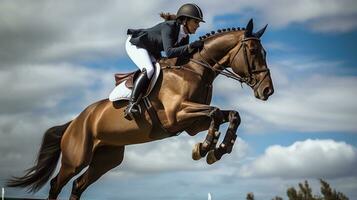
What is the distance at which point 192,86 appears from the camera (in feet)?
25.3

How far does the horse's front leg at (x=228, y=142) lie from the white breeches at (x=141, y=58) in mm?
1382

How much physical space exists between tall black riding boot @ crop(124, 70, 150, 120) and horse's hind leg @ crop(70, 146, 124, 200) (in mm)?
1565

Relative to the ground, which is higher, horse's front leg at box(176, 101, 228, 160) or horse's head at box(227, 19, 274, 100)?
horse's head at box(227, 19, 274, 100)

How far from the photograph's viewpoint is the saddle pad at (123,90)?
8008 mm

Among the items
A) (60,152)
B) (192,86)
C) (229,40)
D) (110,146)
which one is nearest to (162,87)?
(192,86)

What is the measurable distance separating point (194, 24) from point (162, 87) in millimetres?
974

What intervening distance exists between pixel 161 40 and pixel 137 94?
0.83 m

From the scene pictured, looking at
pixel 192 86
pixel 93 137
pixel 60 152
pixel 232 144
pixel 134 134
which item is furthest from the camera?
pixel 60 152

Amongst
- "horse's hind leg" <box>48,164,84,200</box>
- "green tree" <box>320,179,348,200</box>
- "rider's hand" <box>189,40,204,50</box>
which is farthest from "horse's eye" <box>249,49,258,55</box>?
"green tree" <box>320,179,348,200</box>

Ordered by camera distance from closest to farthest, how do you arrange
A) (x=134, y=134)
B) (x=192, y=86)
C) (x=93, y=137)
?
(x=192, y=86) → (x=134, y=134) → (x=93, y=137)

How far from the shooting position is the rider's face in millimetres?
7829

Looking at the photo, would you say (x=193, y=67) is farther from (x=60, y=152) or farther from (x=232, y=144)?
(x=60, y=152)

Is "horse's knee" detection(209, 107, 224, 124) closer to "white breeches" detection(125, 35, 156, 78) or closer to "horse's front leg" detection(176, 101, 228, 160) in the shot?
"horse's front leg" detection(176, 101, 228, 160)

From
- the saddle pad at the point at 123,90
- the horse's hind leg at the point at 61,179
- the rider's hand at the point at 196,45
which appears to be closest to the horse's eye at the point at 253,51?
the rider's hand at the point at 196,45
